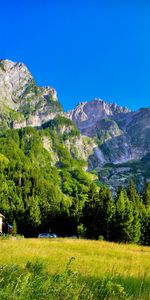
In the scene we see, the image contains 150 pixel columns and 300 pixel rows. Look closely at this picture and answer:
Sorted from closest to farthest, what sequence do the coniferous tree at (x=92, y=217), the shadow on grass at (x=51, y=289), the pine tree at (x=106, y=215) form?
the shadow on grass at (x=51, y=289) → the pine tree at (x=106, y=215) → the coniferous tree at (x=92, y=217)

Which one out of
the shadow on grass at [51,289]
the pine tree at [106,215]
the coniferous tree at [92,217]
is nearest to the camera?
the shadow on grass at [51,289]

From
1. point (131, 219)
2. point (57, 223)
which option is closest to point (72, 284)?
point (131, 219)

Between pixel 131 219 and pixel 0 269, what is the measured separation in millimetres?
78578

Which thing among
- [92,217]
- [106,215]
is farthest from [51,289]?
[92,217]

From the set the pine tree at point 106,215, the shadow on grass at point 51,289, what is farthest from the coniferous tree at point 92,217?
the shadow on grass at point 51,289

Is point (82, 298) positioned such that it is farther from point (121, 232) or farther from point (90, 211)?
point (90, 211)

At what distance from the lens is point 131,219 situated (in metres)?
84.3

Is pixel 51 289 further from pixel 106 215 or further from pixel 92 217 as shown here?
pixel 92 217

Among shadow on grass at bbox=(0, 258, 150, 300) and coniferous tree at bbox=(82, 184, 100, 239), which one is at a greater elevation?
coniferous tree at bbox=(82, 184, 100, 239)

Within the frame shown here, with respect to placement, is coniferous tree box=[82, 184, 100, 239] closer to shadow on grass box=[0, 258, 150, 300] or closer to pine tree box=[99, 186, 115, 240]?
pine tree box=[99, 186, 115, 240]

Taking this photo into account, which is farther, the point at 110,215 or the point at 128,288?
the point at 110,215

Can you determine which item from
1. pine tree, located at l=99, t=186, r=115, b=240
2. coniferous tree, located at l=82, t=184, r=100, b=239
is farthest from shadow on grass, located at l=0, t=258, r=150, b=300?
coniferous tree, located at l=82, t=184, r=100, b=239

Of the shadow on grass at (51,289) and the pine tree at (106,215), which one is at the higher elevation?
the pine tree at (106,215)

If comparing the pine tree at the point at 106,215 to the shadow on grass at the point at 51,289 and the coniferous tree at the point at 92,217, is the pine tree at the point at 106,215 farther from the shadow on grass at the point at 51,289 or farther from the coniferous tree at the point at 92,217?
the shadow on grass at the point at 51,289
